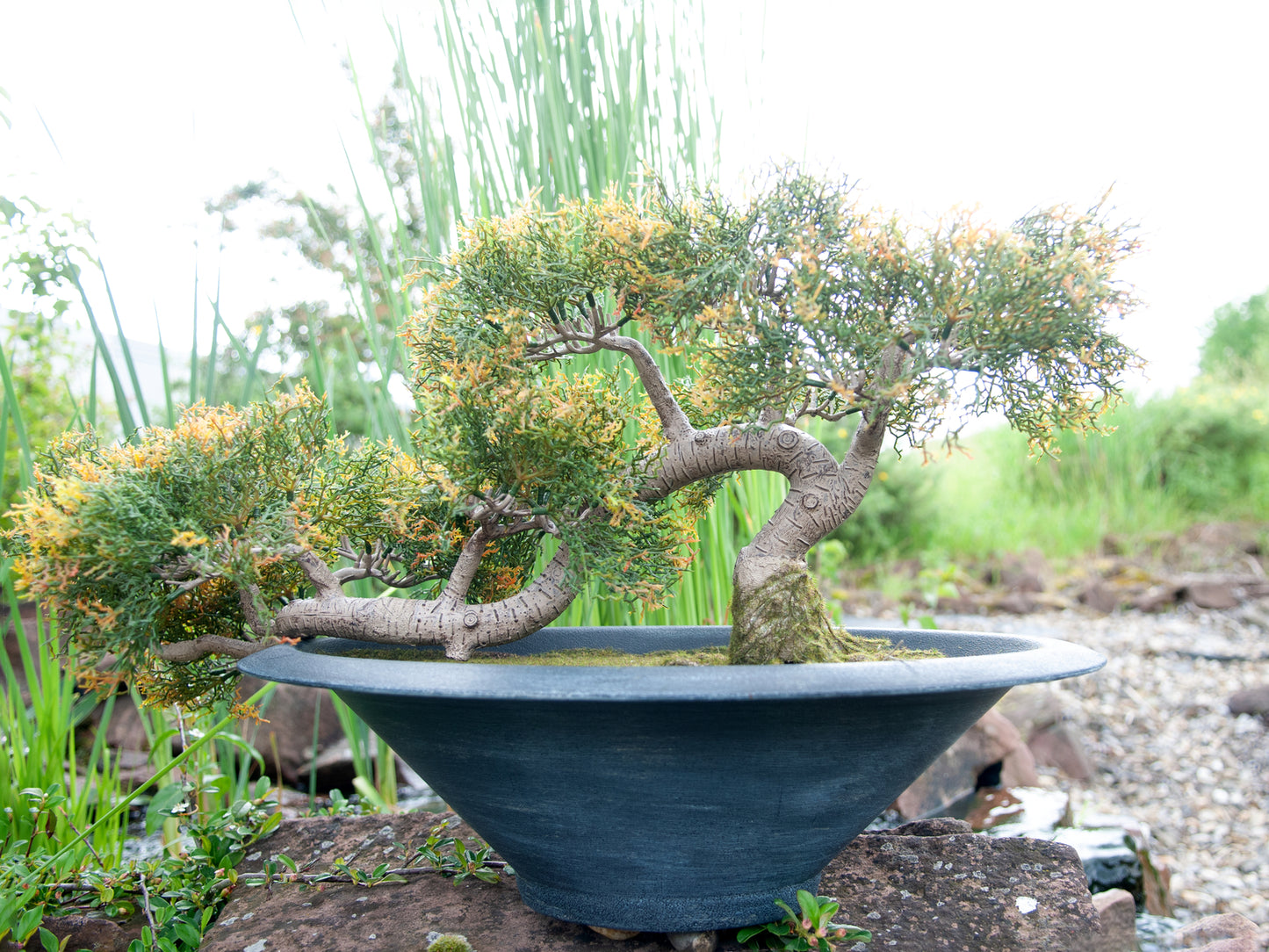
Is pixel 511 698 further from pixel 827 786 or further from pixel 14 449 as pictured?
pixel 14 449

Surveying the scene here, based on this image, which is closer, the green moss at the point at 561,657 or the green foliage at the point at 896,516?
the green moss at the point at 561,657

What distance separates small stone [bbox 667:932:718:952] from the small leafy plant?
0.12 feet

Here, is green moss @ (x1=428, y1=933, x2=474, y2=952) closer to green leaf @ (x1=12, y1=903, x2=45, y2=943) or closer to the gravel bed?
green leaf @ (x1=12, y1=903, x2=45, y2=943)

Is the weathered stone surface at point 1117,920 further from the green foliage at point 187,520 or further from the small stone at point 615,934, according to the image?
the green foliage at point 187,520

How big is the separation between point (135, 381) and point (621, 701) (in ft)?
3.68

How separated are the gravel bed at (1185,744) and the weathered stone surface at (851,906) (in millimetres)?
1326

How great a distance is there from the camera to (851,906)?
110 cm

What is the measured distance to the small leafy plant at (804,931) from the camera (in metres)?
0.91

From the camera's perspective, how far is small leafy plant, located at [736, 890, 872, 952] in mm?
906

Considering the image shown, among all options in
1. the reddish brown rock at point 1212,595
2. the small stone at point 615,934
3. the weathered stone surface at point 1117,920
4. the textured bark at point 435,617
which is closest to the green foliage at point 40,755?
the textured bark at point 435,617

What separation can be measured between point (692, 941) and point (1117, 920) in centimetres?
85

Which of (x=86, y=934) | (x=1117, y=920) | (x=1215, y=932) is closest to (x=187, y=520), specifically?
(x=86, y=934)

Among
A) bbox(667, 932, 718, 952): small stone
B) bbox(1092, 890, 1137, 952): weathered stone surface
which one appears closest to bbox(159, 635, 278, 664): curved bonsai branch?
bbox(667, 932, 718, 952): small stone

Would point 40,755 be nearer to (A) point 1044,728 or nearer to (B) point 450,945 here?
(B) point 450,945
